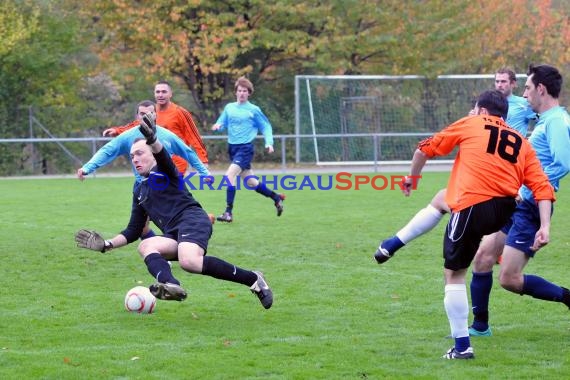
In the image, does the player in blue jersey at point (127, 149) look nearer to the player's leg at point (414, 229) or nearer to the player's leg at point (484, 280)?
the player's leg at point (414, 229)

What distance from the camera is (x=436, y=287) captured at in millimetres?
8484

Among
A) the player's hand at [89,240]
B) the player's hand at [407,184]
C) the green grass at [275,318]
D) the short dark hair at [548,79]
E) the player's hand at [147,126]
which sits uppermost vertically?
the short dark hair at [548,79]

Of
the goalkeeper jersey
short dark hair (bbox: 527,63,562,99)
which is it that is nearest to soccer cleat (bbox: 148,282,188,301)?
short dark hair (bbox: 527,63,562,99)

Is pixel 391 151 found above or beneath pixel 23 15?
beneath

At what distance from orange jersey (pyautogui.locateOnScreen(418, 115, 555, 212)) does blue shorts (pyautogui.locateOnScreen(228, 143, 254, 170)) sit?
29.5 ft

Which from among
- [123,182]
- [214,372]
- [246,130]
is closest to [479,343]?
[214,372]

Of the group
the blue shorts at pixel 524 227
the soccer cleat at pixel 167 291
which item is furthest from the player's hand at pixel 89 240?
the blue shorts at pixel 524 227

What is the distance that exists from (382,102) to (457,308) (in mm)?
22359

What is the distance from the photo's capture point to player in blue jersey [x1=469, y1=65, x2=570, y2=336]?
6.44m

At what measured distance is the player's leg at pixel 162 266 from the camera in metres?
6.54

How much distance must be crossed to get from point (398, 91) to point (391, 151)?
9.25 ft

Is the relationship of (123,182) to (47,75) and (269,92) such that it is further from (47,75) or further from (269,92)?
(269,92)

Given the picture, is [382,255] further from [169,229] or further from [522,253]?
[169,229]

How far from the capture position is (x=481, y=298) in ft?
21.5
